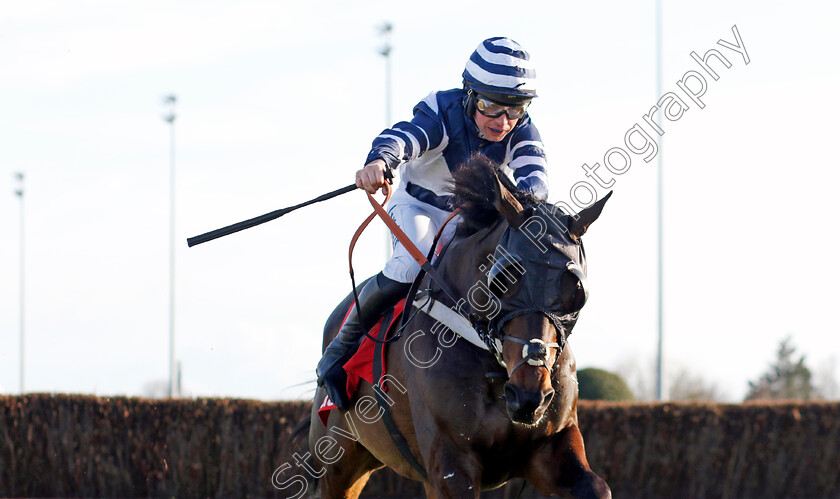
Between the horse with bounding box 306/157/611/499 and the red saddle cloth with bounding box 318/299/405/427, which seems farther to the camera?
the red saddle cloth with bounding box 318/299/405/427

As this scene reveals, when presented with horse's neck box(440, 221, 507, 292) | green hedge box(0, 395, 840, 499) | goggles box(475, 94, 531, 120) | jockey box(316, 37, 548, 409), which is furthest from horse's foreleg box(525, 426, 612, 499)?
green hedge box(0, 395, 840, 499)

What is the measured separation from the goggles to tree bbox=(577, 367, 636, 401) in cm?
920

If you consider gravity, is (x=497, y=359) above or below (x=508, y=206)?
below

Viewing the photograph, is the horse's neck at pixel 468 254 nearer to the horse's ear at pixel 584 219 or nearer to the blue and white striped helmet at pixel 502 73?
the horse's ear at pixel 584 219

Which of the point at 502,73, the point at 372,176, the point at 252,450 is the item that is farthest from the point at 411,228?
the point at 252,450

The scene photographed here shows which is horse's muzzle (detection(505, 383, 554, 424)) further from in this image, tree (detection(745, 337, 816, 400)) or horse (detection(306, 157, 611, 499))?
tree (detection(745, 337, 816, 400))

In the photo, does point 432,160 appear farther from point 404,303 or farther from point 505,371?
point 505,371

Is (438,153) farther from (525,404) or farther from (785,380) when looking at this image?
(785,380)

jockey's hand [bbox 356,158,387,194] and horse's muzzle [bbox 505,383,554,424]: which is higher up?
jockey's hand [bbox 356,158,387,194]

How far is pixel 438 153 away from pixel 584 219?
3.91ft

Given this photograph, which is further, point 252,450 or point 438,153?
point 252,450

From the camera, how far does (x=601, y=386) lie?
13438mm

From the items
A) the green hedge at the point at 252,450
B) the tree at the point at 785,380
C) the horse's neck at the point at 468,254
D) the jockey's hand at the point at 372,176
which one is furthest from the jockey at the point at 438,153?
the tree at the point at 785,380

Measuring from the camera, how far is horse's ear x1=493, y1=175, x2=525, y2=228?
380 centimetres
